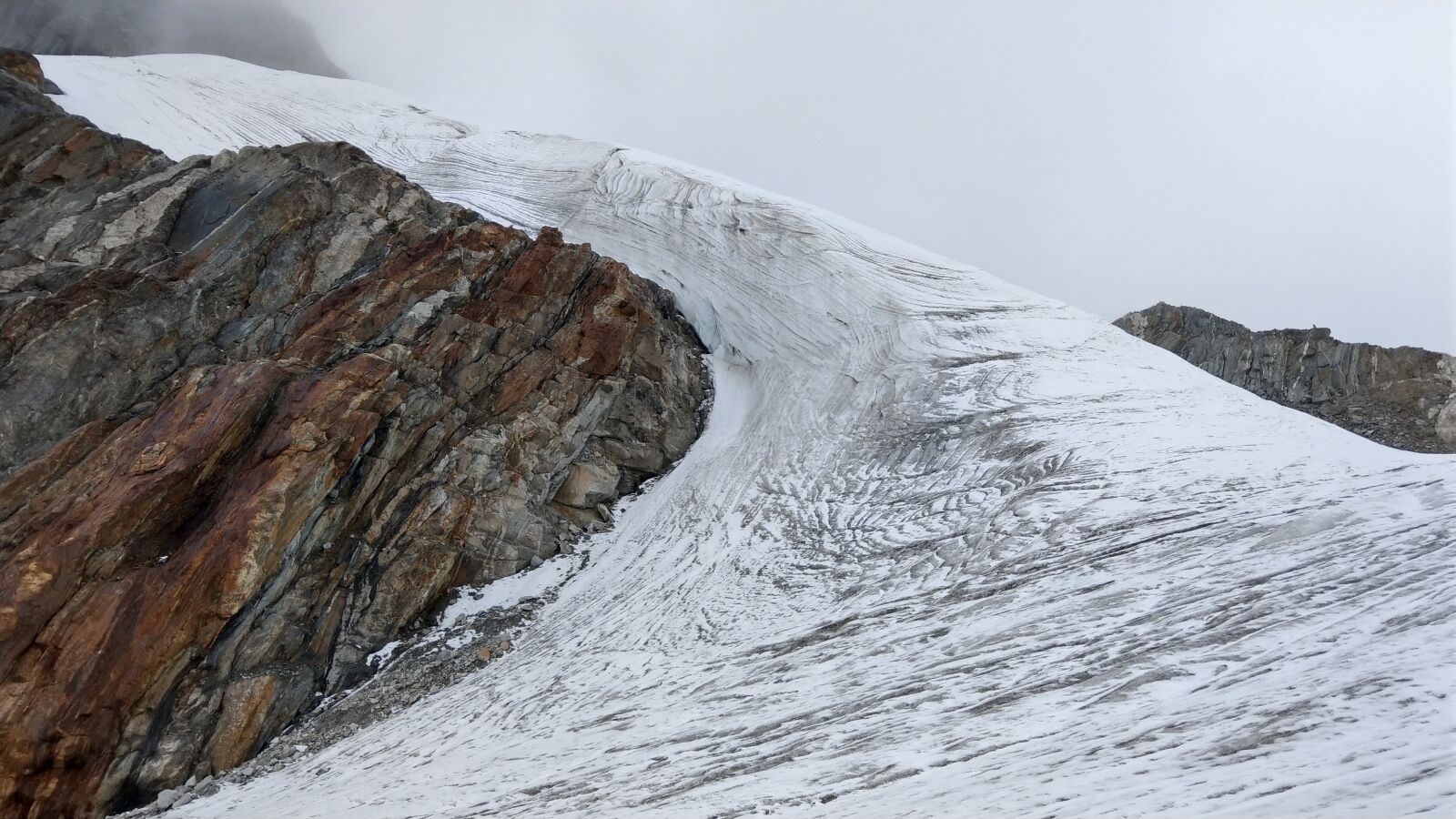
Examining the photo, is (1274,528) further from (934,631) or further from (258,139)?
(258,139)

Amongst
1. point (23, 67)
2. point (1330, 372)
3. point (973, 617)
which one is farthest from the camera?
point (1330, 372)

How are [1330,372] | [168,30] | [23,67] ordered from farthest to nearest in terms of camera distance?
[168,30] → [1330,372] → [23,67]

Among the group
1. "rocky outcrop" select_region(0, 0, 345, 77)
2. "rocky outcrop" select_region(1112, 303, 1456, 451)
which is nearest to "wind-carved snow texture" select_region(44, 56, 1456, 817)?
"rocky outcrop" select_region(1112, 303, 1456, 451)

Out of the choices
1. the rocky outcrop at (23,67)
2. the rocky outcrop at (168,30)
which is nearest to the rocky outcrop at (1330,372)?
the rocky outcrop at (23,67)

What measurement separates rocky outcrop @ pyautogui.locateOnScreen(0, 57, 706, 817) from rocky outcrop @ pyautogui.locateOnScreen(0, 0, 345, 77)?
1292 inches

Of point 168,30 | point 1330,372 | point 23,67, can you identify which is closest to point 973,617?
point 23,67

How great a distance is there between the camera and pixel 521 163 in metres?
33.9

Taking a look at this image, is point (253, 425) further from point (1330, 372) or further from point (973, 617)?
point (1330, 372)

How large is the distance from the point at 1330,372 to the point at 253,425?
1813 inches

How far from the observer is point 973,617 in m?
11.9

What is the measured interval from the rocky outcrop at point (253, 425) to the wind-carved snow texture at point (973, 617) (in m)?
1.90

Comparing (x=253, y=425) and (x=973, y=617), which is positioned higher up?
(x=253, y=425)

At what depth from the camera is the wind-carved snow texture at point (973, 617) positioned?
795 cm

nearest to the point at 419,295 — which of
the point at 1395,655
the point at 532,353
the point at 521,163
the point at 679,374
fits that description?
the point at 532,353
